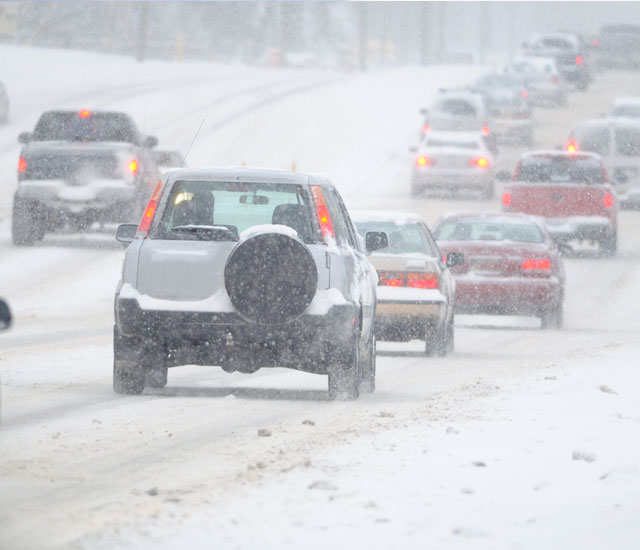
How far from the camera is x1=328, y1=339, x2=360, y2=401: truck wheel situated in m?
11.7

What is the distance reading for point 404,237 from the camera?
17.7 meters

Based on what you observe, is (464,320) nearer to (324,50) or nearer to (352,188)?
(352,188)

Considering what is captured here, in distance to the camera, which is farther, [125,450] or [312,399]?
[312,399]

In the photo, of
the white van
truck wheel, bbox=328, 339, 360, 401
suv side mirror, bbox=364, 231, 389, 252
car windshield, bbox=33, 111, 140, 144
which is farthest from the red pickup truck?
truck wheel, bbox=328, 339, 360, 401

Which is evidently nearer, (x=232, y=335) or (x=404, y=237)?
(x=232, y=335)

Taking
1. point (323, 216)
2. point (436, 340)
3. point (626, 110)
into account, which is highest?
point (323, 216)

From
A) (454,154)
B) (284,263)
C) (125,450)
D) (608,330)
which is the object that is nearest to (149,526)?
(125,450)

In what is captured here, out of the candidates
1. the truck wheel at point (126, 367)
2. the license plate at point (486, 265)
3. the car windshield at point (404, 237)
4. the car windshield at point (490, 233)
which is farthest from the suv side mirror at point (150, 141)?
the truck wheel at point (126, 367)

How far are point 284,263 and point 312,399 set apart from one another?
1430 millimetres

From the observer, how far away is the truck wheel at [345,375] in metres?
11.7

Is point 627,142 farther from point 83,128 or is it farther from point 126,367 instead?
point 126,367

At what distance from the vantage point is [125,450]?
9250 millimetres

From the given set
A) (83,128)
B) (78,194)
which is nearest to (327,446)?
(78,194)

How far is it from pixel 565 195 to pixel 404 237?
1141 centimetres
